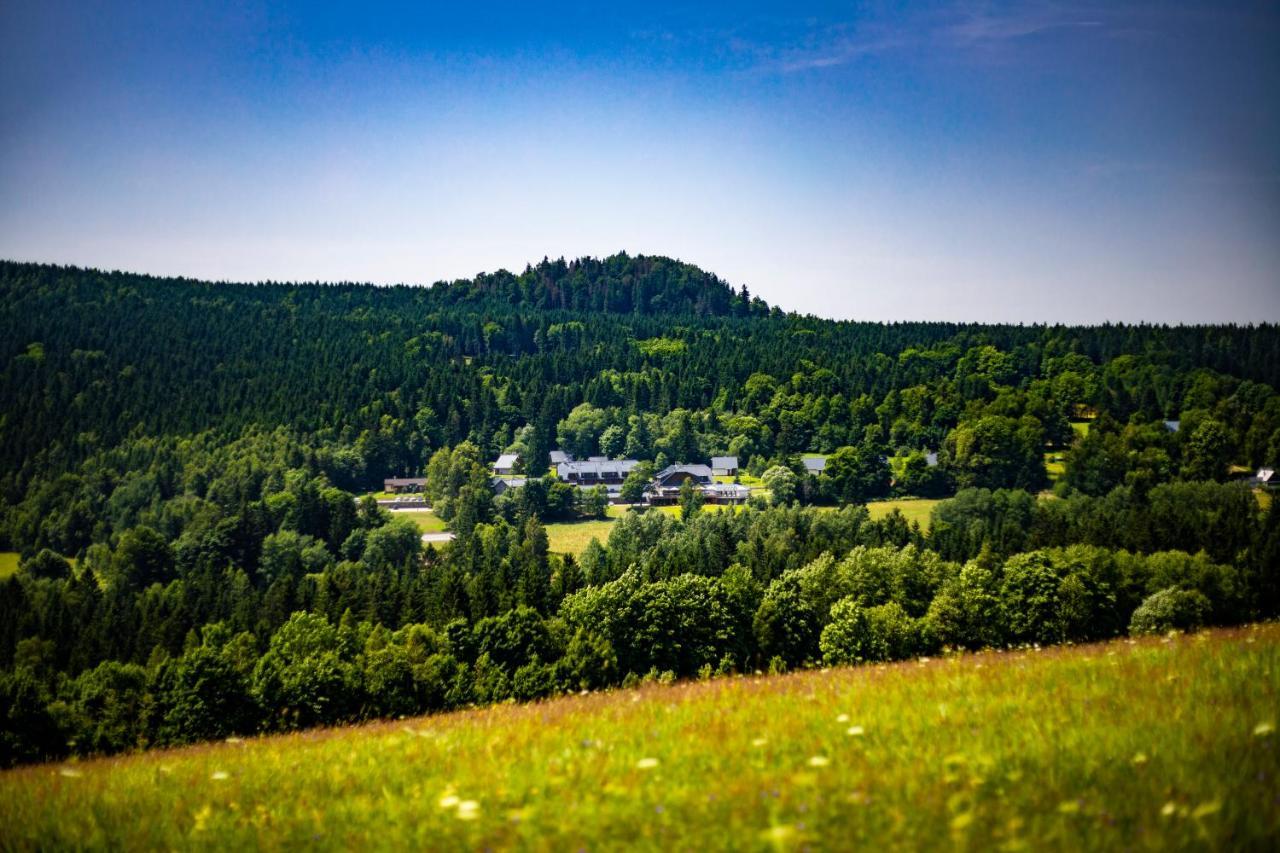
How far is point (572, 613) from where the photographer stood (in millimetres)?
49531

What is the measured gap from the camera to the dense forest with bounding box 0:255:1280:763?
43375mm

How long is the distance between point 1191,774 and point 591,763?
5.22 meters

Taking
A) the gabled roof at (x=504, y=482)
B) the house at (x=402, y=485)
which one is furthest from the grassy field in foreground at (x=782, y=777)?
the house at (x=402, y=485)

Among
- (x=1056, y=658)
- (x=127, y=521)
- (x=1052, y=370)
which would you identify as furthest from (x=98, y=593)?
(x=1052, y=370)

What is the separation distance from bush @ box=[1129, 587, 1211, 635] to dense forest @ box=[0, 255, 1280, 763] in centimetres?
20

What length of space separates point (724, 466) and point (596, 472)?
2309 centimetres

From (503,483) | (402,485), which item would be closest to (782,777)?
(503,483)

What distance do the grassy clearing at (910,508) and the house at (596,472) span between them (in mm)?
46707

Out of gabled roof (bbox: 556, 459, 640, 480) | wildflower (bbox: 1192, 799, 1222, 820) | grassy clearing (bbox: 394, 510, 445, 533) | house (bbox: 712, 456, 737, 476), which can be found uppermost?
wildflower (bbox: 1192, 799, 1222, 820)

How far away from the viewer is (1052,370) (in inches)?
7731

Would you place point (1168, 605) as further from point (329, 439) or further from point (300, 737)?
point (329, 439)

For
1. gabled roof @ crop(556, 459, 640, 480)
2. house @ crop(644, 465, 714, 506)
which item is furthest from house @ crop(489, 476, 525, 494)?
house @ crop(644, 465, 714, 506)

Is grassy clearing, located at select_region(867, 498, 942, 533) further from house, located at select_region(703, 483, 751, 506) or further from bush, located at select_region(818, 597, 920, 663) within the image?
bush, located at select_region(818, 597, 920, 663)

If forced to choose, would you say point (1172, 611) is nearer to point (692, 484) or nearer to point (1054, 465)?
point (692, 484)
